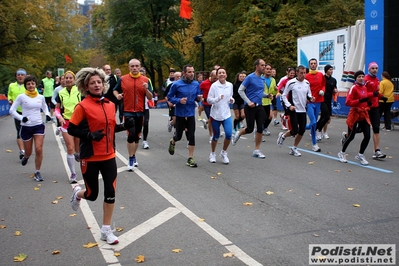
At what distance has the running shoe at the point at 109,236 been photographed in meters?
5.45

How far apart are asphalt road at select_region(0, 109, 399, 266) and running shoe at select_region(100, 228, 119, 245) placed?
76 mm

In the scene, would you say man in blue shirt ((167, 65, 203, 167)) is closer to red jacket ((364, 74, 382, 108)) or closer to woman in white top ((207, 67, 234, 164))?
woman in white top ((207, 67, 234, 164))

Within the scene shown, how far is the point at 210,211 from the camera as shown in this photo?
666 cm

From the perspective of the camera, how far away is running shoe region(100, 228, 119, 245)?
5.45 meters

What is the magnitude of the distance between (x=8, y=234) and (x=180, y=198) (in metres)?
2.48

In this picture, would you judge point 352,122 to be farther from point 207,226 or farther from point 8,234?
point 8,234

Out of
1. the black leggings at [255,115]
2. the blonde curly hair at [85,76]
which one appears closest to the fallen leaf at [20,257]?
the blonde curly hair at [85,76]

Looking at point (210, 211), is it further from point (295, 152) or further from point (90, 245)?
point (295, 152)

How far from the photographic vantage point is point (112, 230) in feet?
18.3

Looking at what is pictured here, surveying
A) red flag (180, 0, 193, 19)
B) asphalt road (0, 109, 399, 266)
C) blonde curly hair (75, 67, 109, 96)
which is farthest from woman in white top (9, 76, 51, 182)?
red flag (180, 0, 193, 19)

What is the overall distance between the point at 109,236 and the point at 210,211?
165cm

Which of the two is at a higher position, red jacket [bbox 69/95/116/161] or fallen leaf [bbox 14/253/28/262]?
red jacket [bbox 69/95/116/161]

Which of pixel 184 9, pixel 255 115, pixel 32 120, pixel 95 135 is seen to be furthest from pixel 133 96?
pixel 184 9

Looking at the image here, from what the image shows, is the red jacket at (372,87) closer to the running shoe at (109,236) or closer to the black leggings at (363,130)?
the black leggings at (363,130)
